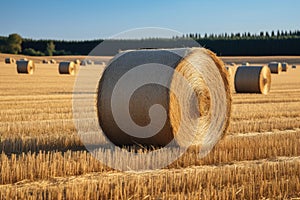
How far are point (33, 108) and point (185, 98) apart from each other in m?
6.57

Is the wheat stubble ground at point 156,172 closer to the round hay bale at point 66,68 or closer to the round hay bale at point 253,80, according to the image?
the round hay bale at point 253,80

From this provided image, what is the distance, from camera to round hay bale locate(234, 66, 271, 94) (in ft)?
66.9

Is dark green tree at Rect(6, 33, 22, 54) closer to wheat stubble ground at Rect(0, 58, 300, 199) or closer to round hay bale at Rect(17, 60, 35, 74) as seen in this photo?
round hay bale at Rect(17, 60, 35, 74)

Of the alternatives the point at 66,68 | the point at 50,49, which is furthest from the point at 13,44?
the point at 66,68

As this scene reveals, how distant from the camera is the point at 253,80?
20.5 m

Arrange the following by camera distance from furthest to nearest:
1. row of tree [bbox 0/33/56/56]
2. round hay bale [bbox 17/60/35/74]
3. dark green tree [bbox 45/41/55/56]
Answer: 1. dark green tree [bbox 45/41/55/56]
2. row of tree [bbox 0/33/56/56]
3. round hay bale [bbox 17/60/35/74]

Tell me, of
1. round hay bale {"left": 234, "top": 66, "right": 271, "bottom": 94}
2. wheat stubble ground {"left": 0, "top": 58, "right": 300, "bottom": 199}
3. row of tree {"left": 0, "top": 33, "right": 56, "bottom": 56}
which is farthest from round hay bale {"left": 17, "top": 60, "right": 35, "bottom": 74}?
row of tree {"left": 0, "top": 33, "right": 56, "bottom": 56}

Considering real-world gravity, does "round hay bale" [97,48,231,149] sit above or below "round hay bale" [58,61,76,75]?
below

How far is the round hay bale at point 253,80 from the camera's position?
20406 millimetres

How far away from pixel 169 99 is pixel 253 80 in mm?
13139

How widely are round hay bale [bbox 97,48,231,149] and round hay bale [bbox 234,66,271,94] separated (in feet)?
37.4

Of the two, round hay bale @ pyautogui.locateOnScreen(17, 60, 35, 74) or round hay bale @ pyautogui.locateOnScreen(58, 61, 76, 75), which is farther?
round hay bale @ pyautogui.locateOnScreen(58, 61, 76, 75)

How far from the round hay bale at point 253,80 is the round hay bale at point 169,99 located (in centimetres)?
1141

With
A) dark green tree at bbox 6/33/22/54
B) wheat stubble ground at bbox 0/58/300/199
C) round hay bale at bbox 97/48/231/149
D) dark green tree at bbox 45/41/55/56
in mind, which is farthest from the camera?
dark green tree at bbox 45/41/55/56
